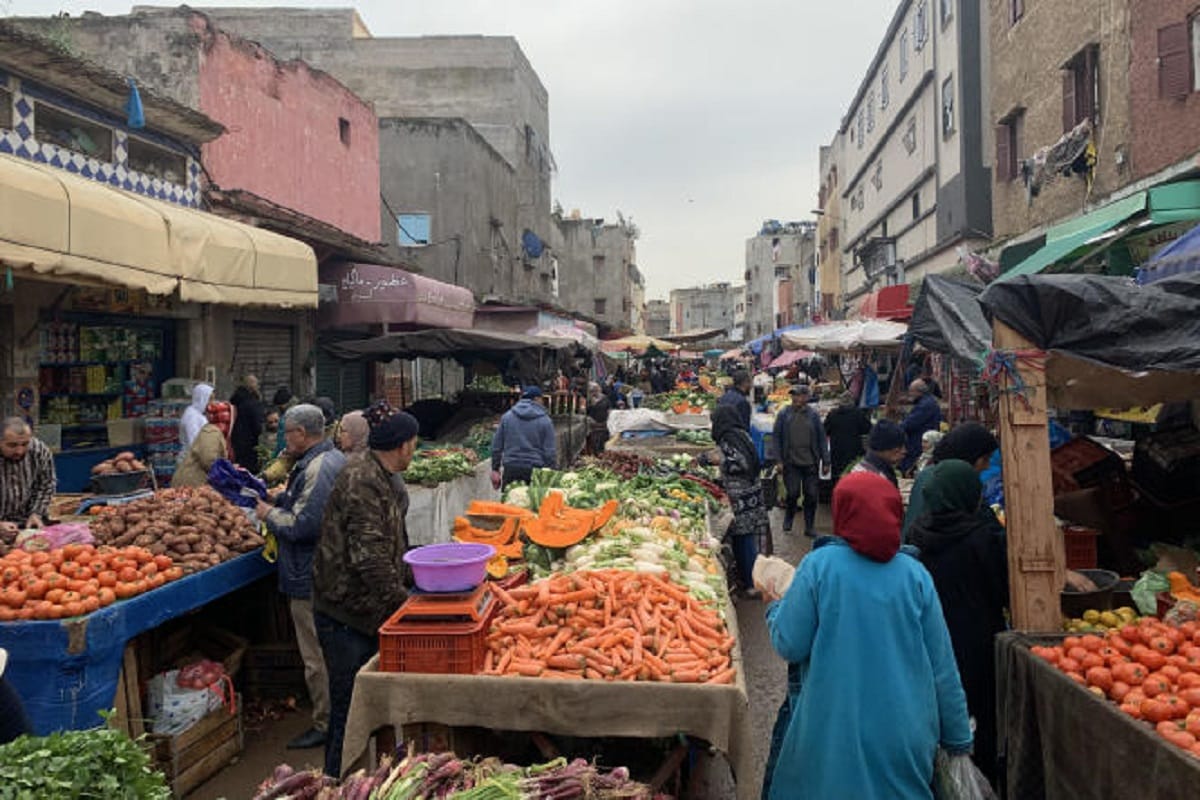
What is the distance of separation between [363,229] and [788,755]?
1785 cm

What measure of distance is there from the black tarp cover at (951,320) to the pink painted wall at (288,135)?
1071 centimetres

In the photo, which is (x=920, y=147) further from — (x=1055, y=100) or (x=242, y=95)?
(x=242, y=95)

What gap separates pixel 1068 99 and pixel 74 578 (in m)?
15.6

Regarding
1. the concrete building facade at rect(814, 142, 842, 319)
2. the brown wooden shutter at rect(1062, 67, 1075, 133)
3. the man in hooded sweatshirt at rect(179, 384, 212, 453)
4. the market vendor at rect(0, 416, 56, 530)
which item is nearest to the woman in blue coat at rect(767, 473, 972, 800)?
the market vendor at rect(0, 416, 56, 530)

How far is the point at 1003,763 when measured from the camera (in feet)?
15.4

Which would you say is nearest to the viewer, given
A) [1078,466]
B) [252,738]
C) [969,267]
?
[252,738]

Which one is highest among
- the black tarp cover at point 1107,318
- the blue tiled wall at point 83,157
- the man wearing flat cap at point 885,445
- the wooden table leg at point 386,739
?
the blue tiled wall at point 83,157

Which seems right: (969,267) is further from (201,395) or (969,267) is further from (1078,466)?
(201,395)

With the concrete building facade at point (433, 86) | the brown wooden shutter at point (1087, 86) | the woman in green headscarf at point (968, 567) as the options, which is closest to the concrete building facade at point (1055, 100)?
the brown wooden shutter at point (1087, 86)

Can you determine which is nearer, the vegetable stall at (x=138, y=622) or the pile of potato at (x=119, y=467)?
the vegetable stall at (x=138, y=622)

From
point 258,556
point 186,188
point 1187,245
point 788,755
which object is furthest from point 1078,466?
point 186,188

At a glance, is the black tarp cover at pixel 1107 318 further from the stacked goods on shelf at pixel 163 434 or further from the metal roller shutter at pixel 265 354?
the metal roller shutter at pixel 265 354

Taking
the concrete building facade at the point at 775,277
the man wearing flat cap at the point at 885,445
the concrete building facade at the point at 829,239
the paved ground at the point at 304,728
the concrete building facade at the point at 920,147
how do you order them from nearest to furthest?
the paved ground at the point at 304,728 → the man wearing flat cap at the point at 885,445 → the concrete building facade at the point at 920,147 → the concrete building facade at the point at 829,239 → the concrete building facade at the point at 775,277

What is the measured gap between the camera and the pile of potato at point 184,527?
5.61 metres
